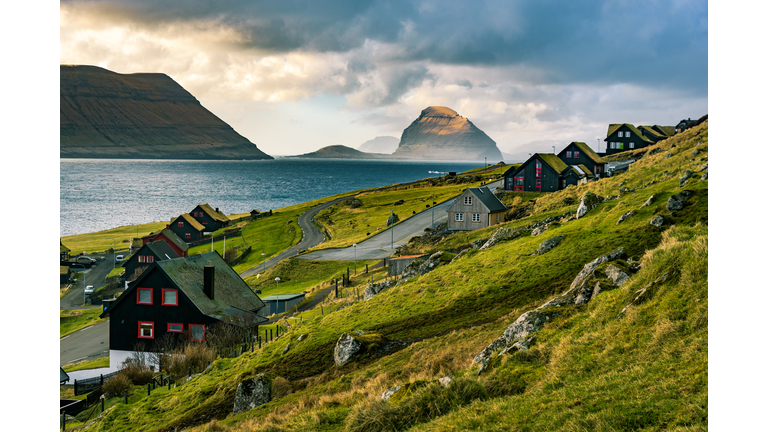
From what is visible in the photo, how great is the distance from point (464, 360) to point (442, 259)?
25635mm

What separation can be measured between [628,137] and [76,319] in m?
116

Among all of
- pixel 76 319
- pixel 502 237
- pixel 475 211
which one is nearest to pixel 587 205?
pixel 502 237

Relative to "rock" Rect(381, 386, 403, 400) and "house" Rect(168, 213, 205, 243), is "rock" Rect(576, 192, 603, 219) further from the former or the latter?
"house" Rect(168, 213, 205, 243)

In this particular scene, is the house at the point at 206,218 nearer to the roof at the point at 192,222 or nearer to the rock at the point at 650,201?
the roof at the point at 192,222

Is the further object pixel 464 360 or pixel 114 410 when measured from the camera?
pixel 114 410

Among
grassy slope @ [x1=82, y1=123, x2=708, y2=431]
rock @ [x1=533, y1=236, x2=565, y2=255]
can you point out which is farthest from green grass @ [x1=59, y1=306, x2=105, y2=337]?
rock @ [x1=533, y1=236, x2=565, y2=255]

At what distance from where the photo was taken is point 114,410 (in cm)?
2484

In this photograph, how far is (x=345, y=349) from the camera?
24.3 metres

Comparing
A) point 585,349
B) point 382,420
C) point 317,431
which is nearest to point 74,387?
point 317,431

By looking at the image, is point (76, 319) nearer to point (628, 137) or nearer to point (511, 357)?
point (511, 357)

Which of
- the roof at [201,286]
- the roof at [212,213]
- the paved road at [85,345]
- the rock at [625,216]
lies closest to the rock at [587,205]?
the rock at [625,216]

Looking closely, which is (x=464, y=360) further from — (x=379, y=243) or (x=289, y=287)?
(x=379, y=243)

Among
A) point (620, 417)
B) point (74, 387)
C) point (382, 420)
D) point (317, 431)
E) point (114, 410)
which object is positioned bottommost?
point (74, 387)

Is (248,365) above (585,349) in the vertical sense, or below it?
below
